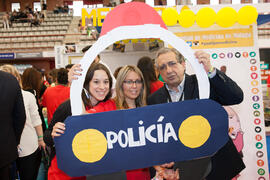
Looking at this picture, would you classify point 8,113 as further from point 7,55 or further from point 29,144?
point 7,55

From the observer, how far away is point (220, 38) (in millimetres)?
2652

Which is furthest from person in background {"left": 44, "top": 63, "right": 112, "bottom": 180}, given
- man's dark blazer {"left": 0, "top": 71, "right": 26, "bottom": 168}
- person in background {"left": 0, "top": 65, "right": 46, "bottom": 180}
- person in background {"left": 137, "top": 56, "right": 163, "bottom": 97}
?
person in background {"left": 137, "top": 56, "right": 163, "bottom": 97}

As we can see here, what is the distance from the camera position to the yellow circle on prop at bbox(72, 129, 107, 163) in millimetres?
1026

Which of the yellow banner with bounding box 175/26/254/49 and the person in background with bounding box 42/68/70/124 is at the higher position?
the yellow banner with bounding box 175/26/254/49

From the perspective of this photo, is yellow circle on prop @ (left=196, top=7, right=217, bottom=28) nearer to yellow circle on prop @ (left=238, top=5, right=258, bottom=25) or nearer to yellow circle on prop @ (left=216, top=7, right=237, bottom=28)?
yellow circle on prop @ (left=216, top=7, right=237, bottom=28)

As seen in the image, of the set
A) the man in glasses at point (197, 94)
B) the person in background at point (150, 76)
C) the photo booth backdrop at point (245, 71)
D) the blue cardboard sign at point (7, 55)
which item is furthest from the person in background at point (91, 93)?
the blue cardboard sign at point (7, 55)

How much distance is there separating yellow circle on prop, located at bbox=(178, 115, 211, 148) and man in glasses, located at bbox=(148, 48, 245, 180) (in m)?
0.09

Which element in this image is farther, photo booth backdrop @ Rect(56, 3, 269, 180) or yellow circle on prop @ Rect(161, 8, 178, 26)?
photo booth backdrop @ Rect(56, 3, 269, 180)

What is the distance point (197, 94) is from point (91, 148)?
2.14 feet

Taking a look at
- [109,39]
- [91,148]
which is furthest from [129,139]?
[109,39]

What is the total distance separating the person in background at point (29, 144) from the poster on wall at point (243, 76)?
167 cm

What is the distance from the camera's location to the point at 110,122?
3.41 feet

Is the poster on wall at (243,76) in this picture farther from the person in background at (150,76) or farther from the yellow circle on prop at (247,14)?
the person in background at (150,76)

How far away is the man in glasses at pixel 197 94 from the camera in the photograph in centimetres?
113
